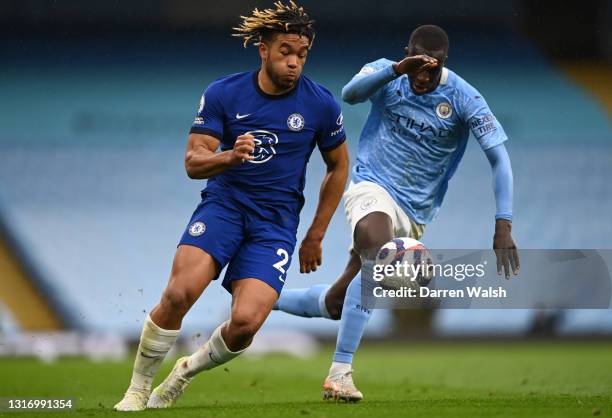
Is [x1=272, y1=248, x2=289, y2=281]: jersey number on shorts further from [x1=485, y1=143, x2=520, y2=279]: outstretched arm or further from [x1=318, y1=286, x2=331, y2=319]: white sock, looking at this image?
Result: [x1=485, y1=143, x2=520, y2=279]: outstretched arm

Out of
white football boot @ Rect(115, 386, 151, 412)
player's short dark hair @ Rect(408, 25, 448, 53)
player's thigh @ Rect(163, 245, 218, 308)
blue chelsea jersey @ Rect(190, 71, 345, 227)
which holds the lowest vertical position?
white football boot @ Rect(115, 386, 151, 412)

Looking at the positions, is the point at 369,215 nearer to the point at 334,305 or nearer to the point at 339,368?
the point at 334,305

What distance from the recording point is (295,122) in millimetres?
6594

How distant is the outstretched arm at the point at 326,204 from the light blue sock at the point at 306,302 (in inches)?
37.8

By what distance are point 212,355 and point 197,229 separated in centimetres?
79

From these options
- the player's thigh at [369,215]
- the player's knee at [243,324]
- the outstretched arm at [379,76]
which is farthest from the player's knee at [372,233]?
the player's knee at [243,324]

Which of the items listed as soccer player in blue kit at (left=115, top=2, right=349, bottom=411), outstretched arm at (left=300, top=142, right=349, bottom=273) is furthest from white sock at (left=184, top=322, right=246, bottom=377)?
outstretched arm at (left=300, top=142, right=349, bottom=273)

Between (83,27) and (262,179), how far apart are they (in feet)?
42.8

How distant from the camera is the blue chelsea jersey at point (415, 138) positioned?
295 inches

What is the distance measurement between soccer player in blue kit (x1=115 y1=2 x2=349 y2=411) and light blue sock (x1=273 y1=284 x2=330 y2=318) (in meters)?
0.97

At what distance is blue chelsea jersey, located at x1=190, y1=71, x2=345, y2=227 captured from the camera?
652 cm

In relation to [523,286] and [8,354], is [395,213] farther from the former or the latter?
[8,354]

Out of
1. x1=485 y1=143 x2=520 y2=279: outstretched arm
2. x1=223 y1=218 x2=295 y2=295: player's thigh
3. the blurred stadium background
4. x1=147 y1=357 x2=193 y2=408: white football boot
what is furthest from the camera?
the blurred stadium background

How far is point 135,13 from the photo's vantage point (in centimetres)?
1811
